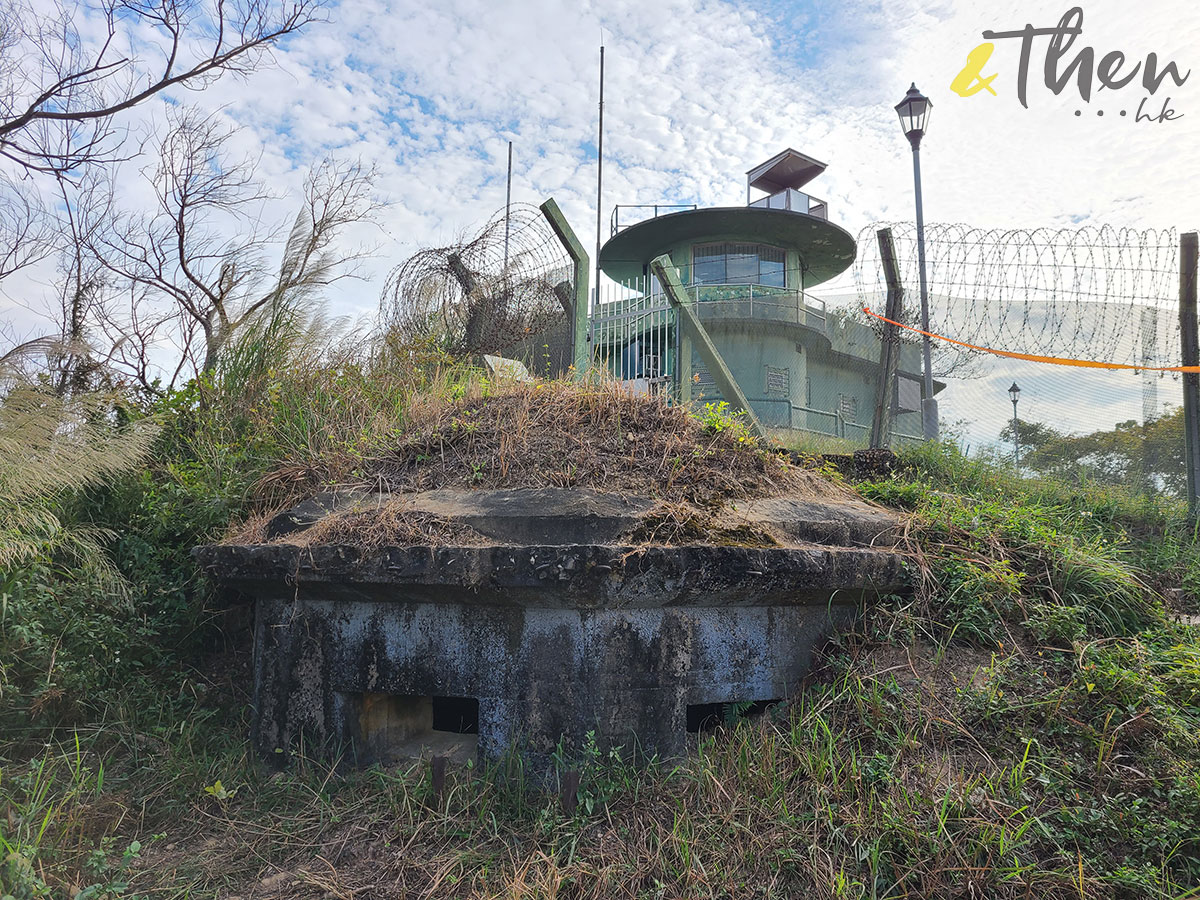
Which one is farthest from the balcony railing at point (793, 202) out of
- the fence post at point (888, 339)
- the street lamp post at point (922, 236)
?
the fence post at point (888, 339)

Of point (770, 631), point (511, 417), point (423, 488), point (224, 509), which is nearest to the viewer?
point (770, 631)

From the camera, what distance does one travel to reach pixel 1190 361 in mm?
5426

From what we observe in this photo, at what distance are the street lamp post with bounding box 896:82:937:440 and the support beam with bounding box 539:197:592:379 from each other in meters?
2.77

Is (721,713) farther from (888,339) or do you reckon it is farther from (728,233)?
(728,233)

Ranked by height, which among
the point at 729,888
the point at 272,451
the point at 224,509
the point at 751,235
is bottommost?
the point at 729,888

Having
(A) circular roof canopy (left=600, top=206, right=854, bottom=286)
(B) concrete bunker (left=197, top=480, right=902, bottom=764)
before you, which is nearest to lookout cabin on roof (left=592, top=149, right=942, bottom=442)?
(A) circular roof canopy (left=600, top=206, right=854, bottom=286)

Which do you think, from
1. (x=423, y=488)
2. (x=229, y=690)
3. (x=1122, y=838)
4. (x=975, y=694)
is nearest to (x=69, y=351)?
(x=229, y=690)

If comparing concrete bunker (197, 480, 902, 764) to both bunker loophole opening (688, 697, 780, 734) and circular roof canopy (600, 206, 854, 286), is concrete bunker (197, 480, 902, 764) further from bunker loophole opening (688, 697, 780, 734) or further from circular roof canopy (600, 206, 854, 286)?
circular roof canopy (600, 206, 854, 286)

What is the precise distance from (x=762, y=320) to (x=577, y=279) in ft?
22.7

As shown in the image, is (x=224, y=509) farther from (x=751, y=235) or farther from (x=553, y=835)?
(x=751, y=235)

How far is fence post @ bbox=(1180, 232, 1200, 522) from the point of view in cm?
531

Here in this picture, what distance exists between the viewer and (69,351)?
17.5ft

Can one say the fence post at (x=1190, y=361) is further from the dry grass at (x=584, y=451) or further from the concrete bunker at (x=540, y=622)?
the concrete bunker at (x=540, y=622)

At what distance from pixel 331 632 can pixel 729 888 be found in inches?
78.1
